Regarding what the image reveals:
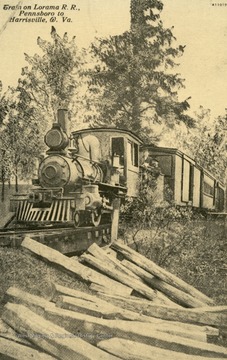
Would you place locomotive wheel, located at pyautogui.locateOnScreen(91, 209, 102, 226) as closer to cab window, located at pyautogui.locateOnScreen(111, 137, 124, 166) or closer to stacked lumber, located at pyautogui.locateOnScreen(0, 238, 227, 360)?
cab window, located at pyautogui.locateOnScreen(111, 137, 124, 166)

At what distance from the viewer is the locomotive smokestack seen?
20.2 ft

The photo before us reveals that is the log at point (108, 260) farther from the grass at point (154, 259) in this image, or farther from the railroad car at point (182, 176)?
the railroad car at point (182, 176)

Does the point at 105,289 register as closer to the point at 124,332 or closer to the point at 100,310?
the point at 100,310

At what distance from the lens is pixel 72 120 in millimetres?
6789

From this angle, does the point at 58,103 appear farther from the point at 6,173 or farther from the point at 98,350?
the point at 98,350

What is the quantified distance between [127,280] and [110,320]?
617 millimetres

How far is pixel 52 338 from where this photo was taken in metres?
3.02

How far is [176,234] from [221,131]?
1.69 metres

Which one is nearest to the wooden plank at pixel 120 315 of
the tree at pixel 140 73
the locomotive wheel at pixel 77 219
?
the locomotive wheel at pixel 77 219

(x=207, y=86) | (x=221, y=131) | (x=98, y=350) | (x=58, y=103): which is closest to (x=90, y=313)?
(x=98, y=350)

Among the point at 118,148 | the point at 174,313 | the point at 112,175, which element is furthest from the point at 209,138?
the point at 174,313

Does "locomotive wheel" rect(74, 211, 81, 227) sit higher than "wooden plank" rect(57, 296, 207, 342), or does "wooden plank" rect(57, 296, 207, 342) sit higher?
"locomotive wheel" rect(74, 211, 81, 227)

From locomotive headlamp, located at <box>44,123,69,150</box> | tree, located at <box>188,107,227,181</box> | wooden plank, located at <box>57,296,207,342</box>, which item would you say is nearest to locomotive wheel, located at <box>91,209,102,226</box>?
locomotive headlamp, located at <box>44,123,69,150</box>

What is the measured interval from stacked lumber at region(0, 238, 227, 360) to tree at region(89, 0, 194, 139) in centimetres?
285
